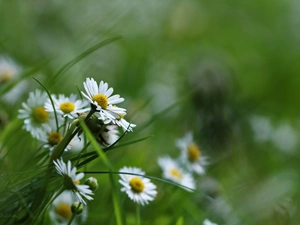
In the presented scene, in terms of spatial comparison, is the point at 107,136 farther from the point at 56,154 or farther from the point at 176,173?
the point at 176,173

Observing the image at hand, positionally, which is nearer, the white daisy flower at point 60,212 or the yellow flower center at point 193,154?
the white daisy flower at point 60,212

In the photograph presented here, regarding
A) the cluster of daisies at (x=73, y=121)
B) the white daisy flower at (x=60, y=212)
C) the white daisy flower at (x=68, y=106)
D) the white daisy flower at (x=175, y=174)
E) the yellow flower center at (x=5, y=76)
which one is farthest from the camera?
the yellow flower center at (x=5, y=76)

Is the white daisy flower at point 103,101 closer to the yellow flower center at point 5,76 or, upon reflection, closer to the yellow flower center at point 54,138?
the yellow flower center at point 54,138

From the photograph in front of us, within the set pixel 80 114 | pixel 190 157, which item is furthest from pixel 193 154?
pixel 80 114

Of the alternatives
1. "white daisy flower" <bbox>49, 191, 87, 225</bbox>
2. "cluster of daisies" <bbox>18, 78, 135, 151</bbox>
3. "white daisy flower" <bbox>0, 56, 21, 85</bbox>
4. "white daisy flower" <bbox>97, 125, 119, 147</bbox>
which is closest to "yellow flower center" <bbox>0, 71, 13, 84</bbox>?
"white daisy flower" <bbox>0, 56, 21, 85</bbox>

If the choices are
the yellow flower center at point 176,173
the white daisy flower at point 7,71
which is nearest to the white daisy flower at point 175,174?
the yellow flower center at point 176,173

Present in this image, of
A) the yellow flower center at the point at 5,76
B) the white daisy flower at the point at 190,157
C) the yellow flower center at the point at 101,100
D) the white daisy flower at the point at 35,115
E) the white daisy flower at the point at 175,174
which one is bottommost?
the yellow flower center at the point at 101,100
